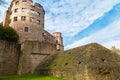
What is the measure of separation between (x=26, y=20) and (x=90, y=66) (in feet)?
115

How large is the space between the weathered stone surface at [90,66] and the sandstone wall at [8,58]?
9.84 m

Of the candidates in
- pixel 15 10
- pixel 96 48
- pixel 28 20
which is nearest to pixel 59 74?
pixel 96 48

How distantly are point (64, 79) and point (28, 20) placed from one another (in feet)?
108

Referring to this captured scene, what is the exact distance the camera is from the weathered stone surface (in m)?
18.4

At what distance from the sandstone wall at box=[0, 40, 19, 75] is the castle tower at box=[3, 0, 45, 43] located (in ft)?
55.3

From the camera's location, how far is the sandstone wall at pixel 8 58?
29.6 meters

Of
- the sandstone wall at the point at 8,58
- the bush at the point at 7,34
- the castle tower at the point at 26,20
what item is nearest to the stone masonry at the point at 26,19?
the castle tower at the point at 26,20

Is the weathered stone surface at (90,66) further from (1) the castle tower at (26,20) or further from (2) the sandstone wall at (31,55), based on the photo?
(1) the castle tower at (26,20)

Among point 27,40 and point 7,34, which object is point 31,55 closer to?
point 27,40

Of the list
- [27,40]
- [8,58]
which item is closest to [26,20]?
[27,40]

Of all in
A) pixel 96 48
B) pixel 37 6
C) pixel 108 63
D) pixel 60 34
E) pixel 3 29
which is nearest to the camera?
pixel 108 63

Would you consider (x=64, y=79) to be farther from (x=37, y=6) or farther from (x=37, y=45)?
(x=37, y=6)

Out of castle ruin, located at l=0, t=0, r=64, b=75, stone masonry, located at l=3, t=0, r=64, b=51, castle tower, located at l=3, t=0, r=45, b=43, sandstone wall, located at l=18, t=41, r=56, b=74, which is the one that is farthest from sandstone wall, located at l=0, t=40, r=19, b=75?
castle tower, located at l=3, t=0, r=45, b=43

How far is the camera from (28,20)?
1972 inches
